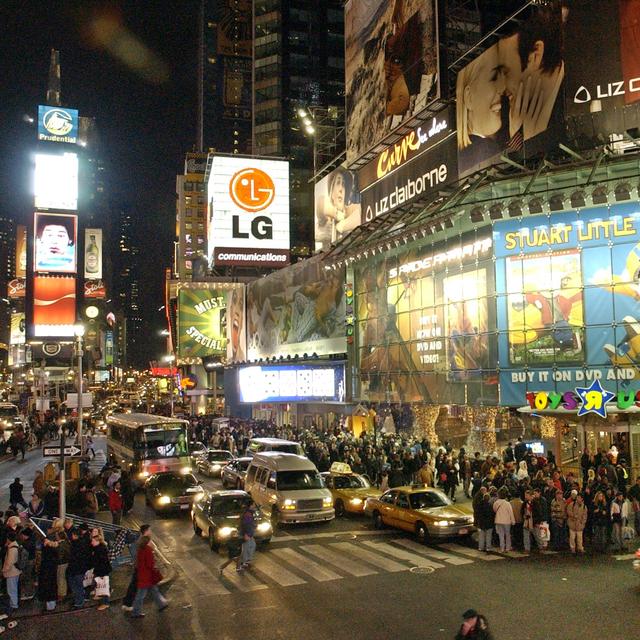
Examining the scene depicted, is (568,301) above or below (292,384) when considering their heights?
above

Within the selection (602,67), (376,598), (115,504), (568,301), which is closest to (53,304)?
(115,504)

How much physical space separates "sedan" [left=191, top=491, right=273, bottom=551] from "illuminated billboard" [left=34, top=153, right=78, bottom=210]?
49703 millimetres

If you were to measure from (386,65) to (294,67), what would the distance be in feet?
227

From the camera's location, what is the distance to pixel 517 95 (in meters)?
25.4

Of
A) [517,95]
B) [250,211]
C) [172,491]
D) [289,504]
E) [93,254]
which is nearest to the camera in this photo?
[289,504]

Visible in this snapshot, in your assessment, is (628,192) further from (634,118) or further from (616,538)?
(616,538)

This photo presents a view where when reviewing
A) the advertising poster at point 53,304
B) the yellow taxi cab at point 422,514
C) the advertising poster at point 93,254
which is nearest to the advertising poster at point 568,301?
the yellow taxi cab at point 422,514

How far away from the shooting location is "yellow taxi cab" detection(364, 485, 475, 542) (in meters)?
16.2

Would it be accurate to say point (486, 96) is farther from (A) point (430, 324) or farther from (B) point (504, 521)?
(B) point (504, 521)

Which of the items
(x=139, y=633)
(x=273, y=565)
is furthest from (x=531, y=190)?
(x=139, y=633)

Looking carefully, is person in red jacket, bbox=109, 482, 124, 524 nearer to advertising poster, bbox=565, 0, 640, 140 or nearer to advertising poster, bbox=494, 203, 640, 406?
advertising poster, bbox=494, 203, 640, 406

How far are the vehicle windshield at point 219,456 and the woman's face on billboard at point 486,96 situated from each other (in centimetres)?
1883

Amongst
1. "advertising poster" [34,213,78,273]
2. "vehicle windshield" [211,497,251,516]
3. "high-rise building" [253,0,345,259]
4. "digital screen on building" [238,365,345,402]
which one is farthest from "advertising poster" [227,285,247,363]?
"vehicle windshield" [211,497,251,516]

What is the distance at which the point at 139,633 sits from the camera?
10.4 metres
